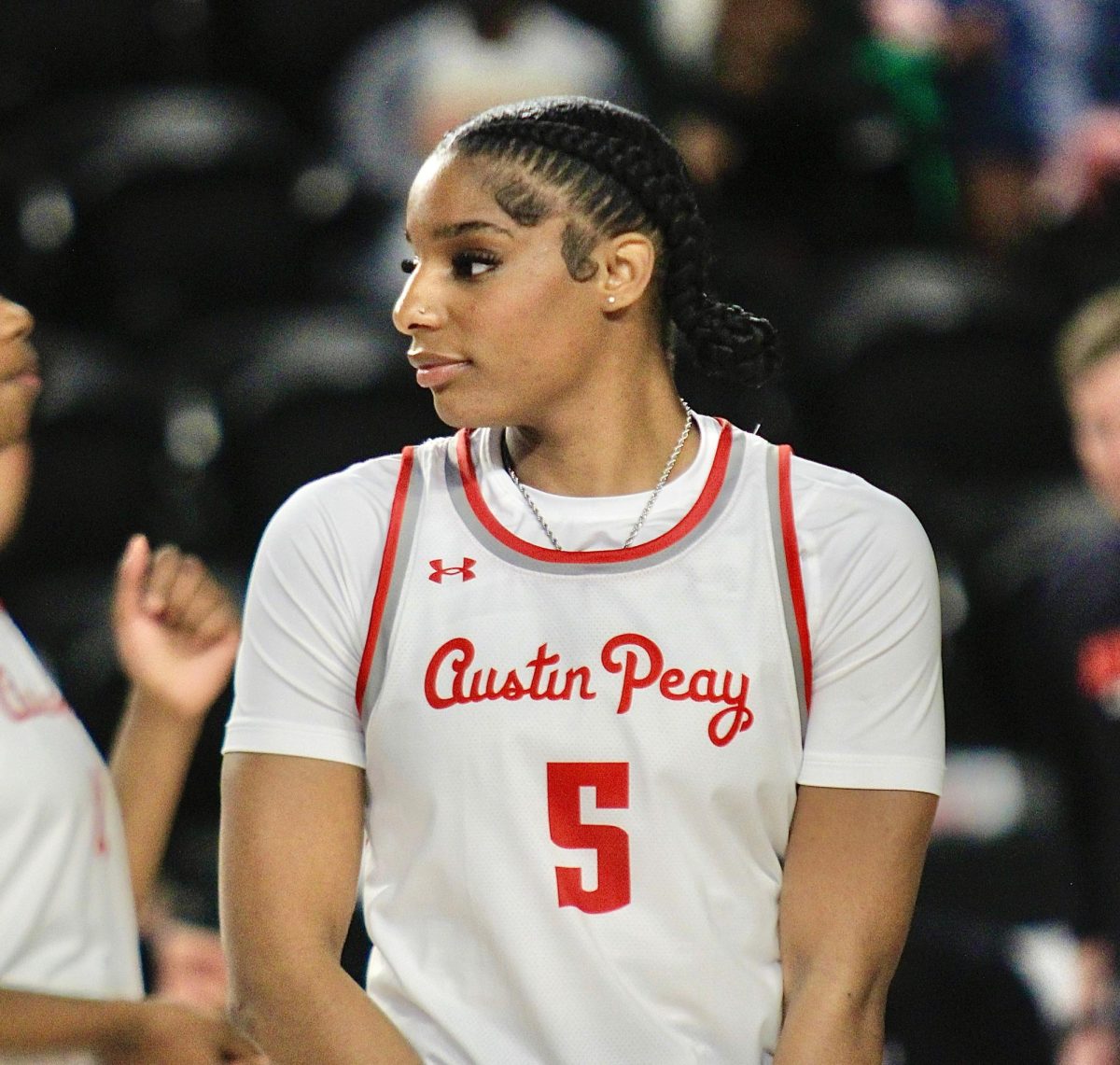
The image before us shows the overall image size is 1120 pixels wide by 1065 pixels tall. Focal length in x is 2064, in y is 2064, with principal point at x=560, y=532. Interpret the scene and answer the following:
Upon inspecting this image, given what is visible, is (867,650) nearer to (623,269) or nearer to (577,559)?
(577,559)

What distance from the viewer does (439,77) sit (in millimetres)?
5180

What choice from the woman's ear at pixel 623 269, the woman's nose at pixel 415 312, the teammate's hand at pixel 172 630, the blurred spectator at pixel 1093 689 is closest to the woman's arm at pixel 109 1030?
the teammate's hand at pixel 172 630

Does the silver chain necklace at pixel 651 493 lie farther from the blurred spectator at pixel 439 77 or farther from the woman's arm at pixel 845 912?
the blurred spectator at pixel 439 77

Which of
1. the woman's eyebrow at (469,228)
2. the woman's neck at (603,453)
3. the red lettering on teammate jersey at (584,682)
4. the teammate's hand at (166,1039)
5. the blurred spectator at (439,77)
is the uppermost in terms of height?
the blurred spectator at (439,77)

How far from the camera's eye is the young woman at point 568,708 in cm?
199

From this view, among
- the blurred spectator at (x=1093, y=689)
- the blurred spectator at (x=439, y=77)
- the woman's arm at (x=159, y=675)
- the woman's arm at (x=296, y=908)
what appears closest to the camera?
the woman's arm at (x=296, y=908)

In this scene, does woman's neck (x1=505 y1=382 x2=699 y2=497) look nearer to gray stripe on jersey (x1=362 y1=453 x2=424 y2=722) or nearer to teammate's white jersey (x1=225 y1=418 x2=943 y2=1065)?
teammate's white jersey (x1=225 y1=418 x2=943 y2=1065)

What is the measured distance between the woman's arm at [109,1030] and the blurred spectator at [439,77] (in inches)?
131

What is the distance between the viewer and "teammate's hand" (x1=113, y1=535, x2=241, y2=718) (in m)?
2.28

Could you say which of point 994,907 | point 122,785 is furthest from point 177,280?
point 122,785

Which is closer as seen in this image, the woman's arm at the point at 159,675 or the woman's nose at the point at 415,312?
the woman's nose at the point at 415,312

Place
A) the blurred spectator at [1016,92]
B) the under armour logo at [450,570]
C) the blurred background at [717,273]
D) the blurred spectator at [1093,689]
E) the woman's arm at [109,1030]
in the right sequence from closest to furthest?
1. the woman's arm at [109,1030]
2. the under armour logo at [450,570]
3. the blurred spectator at [1093,689]
4. the blurred background at [717,273]
5. the blurred spectator at [1016,92]

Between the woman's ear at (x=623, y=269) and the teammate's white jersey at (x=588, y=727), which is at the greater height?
the woman's ear at (x=623, y=269)

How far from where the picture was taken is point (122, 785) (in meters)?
2.27
